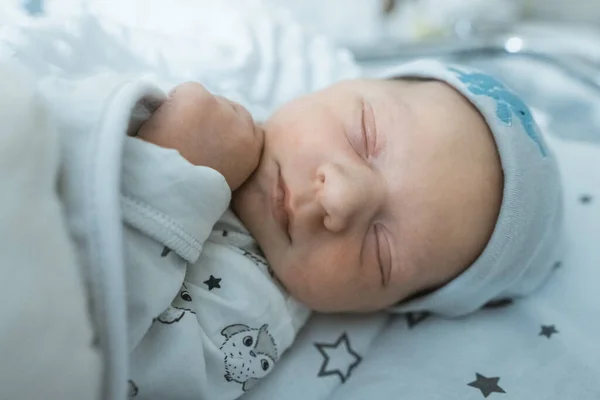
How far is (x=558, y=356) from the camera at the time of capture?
2.68 ft

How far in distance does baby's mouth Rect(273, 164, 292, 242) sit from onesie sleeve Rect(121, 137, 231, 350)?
0.11m

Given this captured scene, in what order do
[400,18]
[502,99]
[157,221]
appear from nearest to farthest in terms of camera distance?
[157,221]
[502,99]
[400,18]

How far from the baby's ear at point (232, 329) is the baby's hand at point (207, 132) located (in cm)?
17

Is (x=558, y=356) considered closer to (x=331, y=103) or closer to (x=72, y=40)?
(x=331, y=103)

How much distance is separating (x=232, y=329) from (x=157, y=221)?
0.18 m

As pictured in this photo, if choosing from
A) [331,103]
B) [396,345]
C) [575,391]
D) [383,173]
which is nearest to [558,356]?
[575,391]

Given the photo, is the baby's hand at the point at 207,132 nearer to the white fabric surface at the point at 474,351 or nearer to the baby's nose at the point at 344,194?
the baby's nose at the point at 344,194

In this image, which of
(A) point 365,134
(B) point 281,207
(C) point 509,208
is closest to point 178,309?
(B) point 281,207

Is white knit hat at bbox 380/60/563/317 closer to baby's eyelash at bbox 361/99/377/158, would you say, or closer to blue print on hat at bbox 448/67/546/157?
blue print on hat at bbox 448/67/546/157

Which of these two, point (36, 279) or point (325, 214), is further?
point (325, 214)

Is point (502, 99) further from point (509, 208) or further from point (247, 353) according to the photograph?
point (247, 353)

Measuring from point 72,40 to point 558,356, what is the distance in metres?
0.80

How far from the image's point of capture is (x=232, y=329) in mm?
708

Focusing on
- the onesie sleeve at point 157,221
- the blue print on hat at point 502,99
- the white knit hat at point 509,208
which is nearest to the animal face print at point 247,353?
the onesie sleeve at point 157,221
